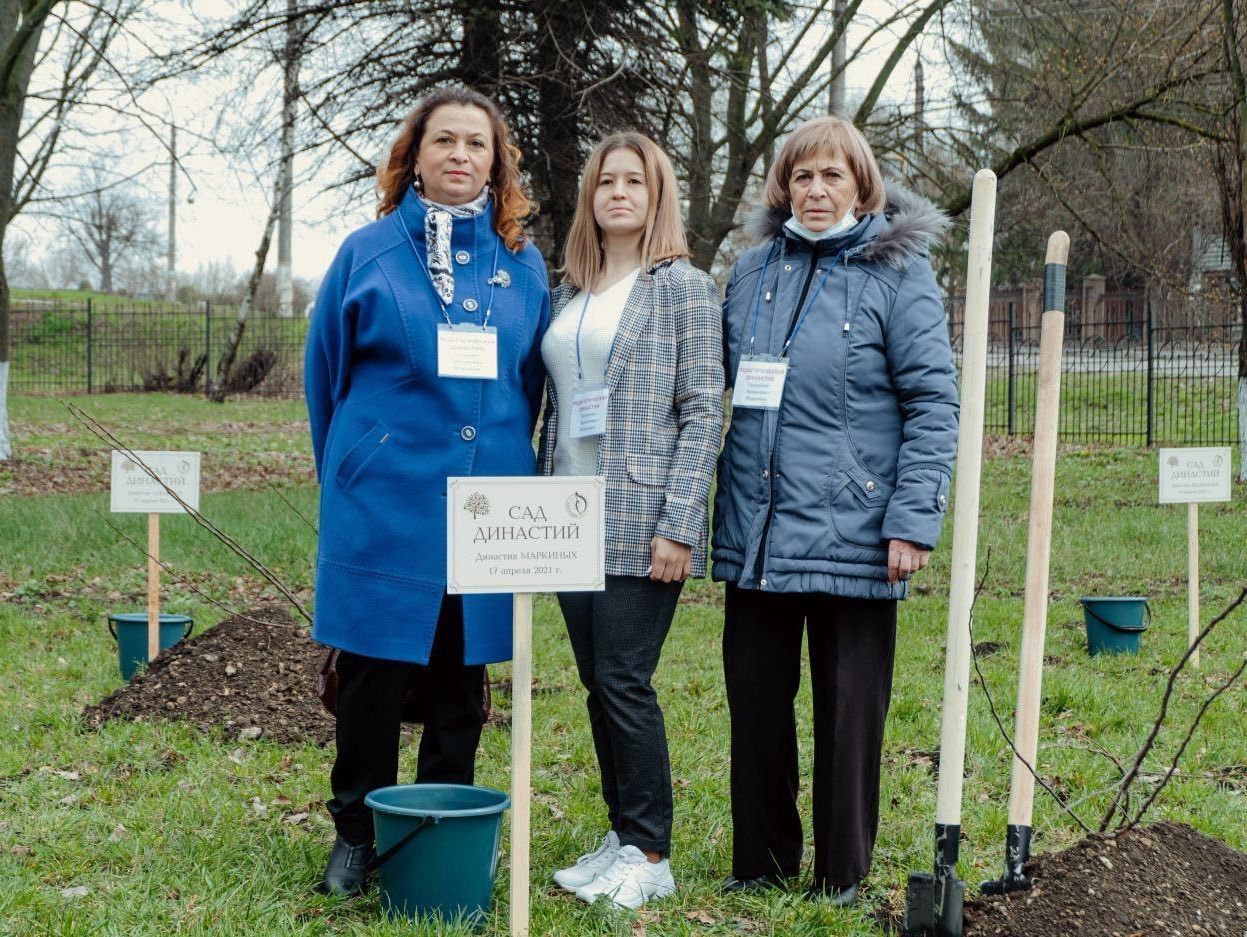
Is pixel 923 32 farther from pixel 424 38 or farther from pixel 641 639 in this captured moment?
pixel 641 639

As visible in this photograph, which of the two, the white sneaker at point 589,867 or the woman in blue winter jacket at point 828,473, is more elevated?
the woman in blue winter jacket at point 828,473

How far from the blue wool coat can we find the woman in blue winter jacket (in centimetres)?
66

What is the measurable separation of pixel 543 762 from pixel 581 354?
6.64 ft

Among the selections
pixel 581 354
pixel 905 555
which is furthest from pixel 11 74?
pixel 905 555

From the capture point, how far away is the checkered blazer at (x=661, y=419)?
3.28m

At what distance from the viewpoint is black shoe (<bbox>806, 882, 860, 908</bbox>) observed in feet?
10.8

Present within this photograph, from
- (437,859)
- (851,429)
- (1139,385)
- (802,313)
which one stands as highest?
(1139,385)

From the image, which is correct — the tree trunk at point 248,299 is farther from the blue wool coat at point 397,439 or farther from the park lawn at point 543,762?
the blue wool coat at point 397,439

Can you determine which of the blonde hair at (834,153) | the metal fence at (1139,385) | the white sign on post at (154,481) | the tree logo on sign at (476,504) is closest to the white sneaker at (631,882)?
the tree logo on sign at (476,504)

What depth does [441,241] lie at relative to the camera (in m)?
3.32

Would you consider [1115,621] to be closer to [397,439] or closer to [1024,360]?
[397,439]

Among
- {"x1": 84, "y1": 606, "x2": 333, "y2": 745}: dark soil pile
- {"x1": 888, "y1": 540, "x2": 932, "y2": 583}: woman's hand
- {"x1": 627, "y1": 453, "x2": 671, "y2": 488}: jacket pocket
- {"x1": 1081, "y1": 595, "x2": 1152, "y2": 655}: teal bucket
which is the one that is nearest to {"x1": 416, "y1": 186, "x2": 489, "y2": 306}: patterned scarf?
{"x1": 627, "y1": 453, "x2": 671, "y2": 488}: jacket pocket

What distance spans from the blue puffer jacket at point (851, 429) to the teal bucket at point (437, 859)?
89 centimetres

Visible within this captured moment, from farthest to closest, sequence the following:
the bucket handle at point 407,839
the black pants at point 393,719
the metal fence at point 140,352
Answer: the metal fence at point 140,352, the black pants at point 393,719, the bucket handle at point 407,839
